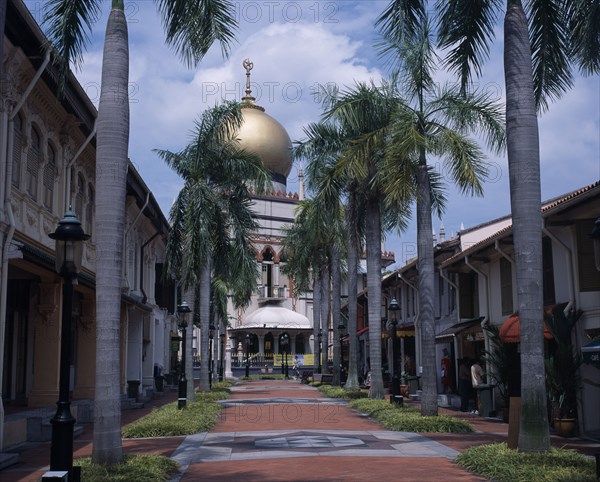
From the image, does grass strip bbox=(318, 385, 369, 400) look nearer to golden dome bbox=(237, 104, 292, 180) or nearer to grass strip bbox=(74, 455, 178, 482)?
grass strip bbox=(74, 455, 178, 482)

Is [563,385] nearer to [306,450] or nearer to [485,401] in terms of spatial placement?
[485,401]

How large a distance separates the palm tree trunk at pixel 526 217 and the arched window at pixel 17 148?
412 inches

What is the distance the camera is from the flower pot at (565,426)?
17141 millimetres

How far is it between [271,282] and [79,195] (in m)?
49.5

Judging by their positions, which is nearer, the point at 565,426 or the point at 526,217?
the point at 526,217

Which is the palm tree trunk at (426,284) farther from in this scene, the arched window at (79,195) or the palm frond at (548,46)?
the arched window at (79,195)

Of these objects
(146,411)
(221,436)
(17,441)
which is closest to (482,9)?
(221,436)

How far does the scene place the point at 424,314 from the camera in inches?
779

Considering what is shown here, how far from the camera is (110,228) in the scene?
12.3m

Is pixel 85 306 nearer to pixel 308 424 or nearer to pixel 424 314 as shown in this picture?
pixel 308 424

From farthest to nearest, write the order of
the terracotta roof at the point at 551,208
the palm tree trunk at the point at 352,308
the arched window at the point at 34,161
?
the palm tree trunk at the point at 352,308
the arched window at the point at 34,161
the terracotta roof at the point at 551,208

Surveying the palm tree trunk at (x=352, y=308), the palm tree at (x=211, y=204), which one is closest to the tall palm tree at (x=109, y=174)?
the palm tree at (x=211, y=204)

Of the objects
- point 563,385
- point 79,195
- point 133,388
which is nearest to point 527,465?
point 563,385

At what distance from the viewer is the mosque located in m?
68.3
